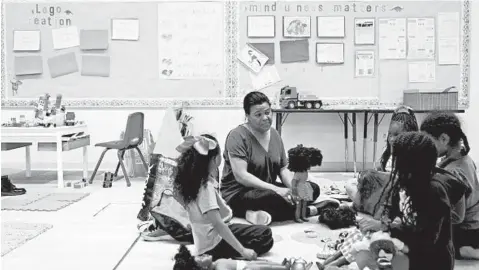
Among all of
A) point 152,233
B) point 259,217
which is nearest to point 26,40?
point 152,233

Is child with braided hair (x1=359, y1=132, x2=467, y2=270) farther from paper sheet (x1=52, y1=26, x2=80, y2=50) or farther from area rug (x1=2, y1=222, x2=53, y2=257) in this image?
paper sheet (x1=52, y1=26, x2=80, y2=50)

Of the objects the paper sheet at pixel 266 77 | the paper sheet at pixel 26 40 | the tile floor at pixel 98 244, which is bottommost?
the tile floor at pixel 98 244

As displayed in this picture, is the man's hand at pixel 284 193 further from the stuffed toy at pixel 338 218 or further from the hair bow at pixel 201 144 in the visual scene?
the hair bow at pixel 201 144

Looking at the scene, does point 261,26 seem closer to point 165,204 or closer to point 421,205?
point 165,204

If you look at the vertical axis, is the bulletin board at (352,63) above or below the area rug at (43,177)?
above

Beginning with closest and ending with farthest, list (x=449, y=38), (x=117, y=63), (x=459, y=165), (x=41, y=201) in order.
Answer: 1. (x=459, y=165)
2. (x=41, y=201)
3. (x=449, y=38)
4. (x=117, y=63)

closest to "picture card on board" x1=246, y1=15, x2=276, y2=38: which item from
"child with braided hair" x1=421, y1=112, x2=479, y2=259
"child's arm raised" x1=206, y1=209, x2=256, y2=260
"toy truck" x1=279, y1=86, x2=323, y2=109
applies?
"toy truck" x1=279, y1=86, x2=323, y2=109

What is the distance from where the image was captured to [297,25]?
6.25 m

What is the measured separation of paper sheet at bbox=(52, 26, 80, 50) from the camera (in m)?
6.32

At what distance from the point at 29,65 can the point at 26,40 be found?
0.97ft

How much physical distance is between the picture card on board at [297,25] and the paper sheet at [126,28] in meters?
1.73

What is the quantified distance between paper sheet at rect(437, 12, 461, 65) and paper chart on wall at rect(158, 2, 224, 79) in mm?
2533

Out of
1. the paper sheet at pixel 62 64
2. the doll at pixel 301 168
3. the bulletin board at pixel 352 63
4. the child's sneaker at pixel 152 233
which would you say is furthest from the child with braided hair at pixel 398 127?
the paper sheet at pixel 62 64

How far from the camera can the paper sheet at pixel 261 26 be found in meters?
6.25
